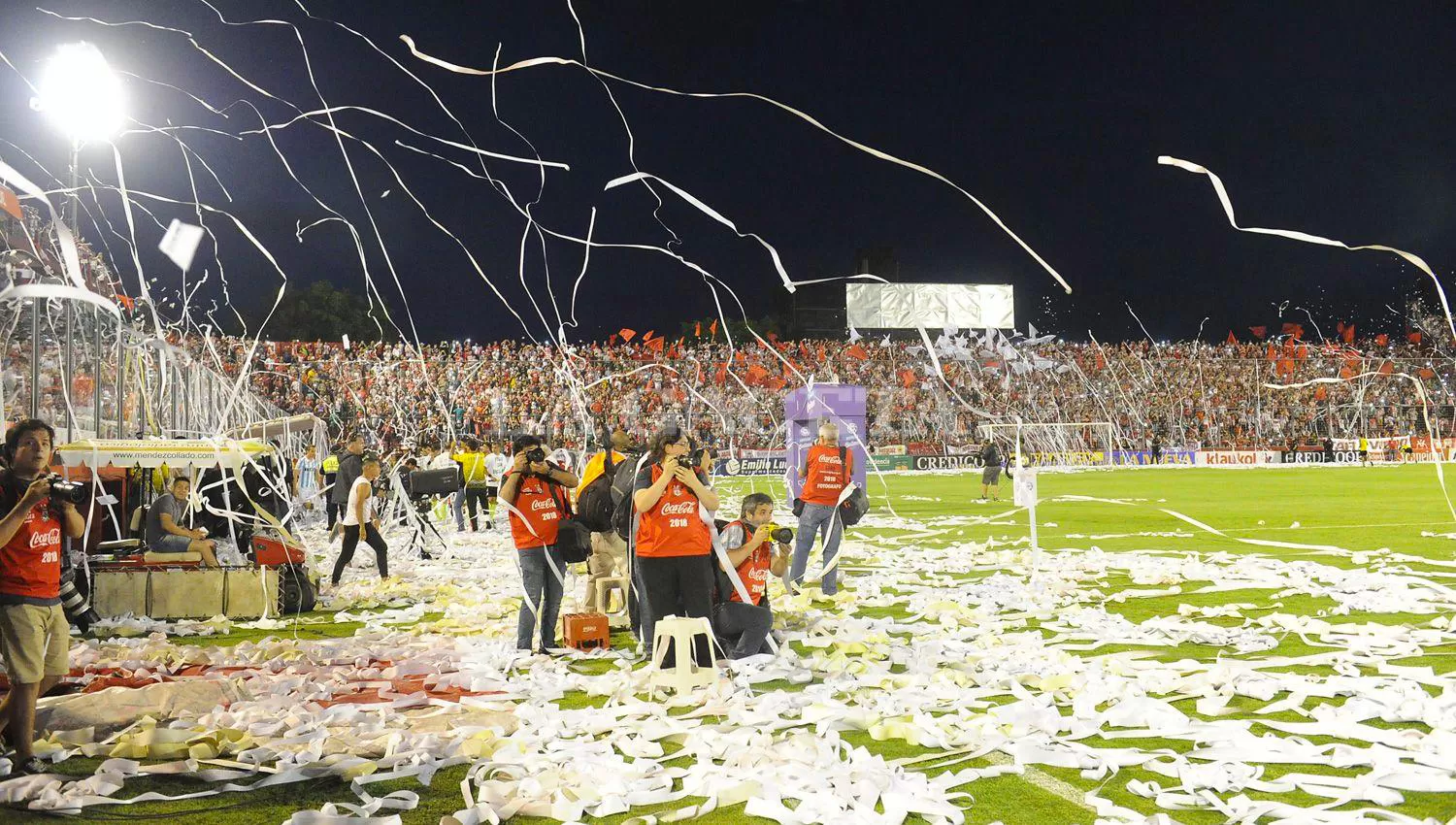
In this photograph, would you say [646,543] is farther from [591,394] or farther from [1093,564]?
[591,394]

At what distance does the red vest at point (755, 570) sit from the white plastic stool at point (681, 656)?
115cm

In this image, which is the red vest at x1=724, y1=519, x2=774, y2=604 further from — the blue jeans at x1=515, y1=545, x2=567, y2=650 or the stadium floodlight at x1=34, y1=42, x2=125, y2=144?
the stadium floodlight at x1=34, y1=42, x2=125, y2=144

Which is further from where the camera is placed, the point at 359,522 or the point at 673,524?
the point at 359,522

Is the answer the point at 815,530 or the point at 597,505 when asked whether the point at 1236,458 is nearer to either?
the point at 815,530

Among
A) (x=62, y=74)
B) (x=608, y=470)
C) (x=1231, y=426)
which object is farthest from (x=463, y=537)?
(x=1231, y=426)

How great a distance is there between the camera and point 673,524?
23.1 feet

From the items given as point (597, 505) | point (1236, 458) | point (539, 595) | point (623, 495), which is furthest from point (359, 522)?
point (1236, 458)

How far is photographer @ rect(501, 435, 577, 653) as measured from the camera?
787 centimetres

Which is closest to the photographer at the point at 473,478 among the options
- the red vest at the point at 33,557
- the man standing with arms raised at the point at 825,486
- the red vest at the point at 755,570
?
the man standing with arms raised at the point at 825,486

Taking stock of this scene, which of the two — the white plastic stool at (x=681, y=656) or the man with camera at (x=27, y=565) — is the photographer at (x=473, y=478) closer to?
the white plastic stool at (x=681, y=656)

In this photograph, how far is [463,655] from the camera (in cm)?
778

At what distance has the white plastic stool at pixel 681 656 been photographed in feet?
20.5

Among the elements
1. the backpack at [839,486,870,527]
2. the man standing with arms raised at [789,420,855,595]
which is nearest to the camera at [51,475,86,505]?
the man standing with arms raised at [789,420,855,595]

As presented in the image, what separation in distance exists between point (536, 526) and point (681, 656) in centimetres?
206
